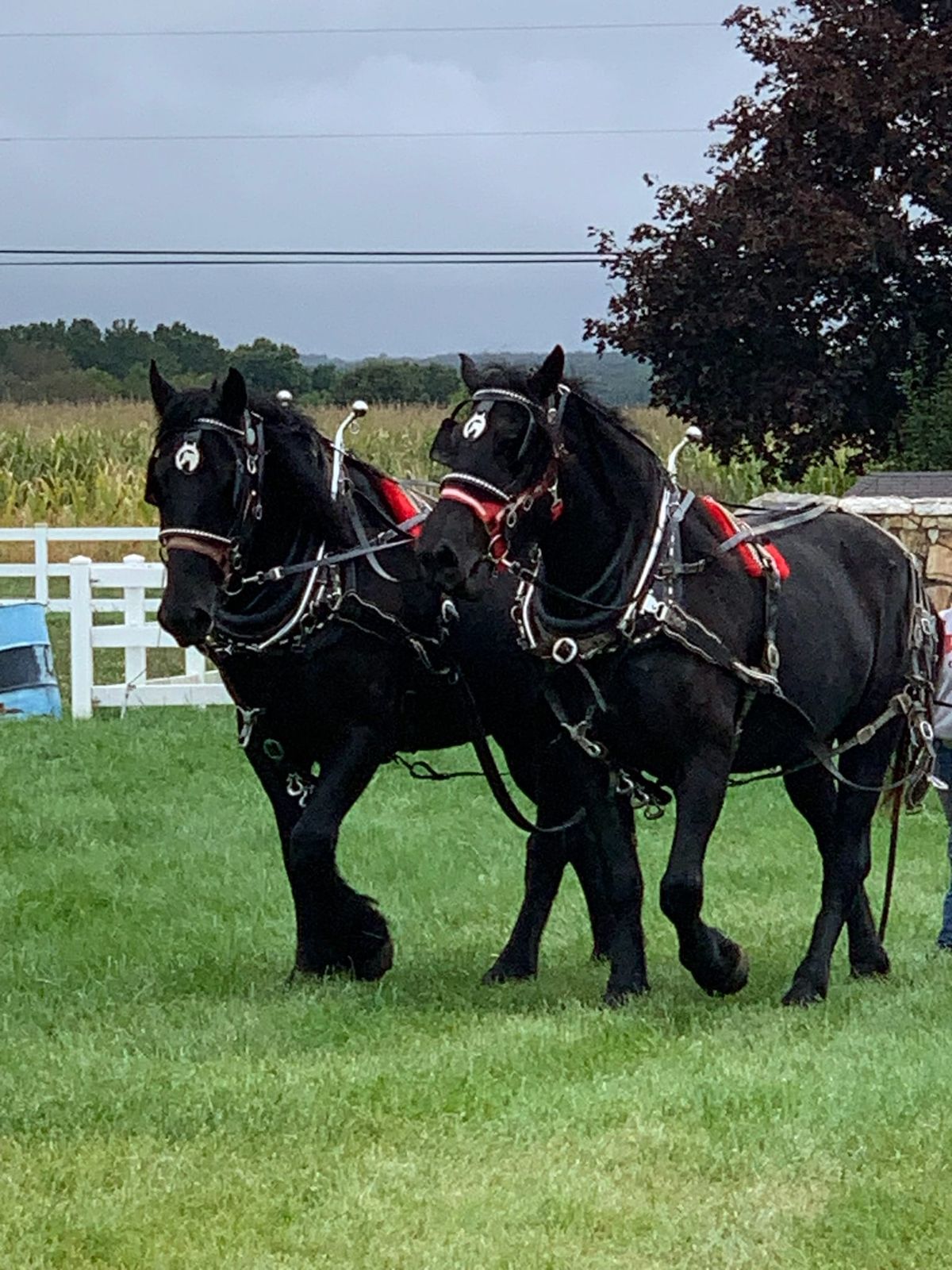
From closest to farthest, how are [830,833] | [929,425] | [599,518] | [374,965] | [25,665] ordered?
[599,518] → [374,965] → [830,833] → [25,665] → [929,425]

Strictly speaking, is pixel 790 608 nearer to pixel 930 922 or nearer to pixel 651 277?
pixel 930 922

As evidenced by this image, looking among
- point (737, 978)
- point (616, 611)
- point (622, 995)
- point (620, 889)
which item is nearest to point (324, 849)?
point (620, 889)

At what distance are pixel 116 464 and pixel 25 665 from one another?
1417 cm

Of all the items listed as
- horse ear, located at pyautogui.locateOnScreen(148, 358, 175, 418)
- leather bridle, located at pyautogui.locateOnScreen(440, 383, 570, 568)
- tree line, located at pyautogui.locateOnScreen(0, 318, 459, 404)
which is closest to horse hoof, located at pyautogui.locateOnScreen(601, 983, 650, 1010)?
leather bridle, located at pyautogui.locateOnScreen(440, 383, 570, 568)

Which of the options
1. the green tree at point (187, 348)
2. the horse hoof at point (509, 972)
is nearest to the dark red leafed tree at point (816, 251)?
the horse hoof at point (509, 972)

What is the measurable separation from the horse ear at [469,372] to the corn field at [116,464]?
17566mm

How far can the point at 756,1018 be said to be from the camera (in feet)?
24.5

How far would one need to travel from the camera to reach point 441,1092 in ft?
20.1

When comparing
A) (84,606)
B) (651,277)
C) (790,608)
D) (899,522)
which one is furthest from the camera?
(651,277)

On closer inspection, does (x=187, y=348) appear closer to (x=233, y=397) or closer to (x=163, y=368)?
(x=163, y=368)

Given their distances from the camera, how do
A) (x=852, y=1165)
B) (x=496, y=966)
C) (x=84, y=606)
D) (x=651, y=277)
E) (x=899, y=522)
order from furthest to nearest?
(x=651, y=277) → (x=84, y=606) → (x=899, y=522) → (x=496, y=966) → (x=852, y=1165)

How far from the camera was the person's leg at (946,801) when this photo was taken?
9578 mm

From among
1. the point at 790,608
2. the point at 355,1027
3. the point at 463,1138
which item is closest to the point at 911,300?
the point at 790,608

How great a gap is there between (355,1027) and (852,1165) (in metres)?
2.34
